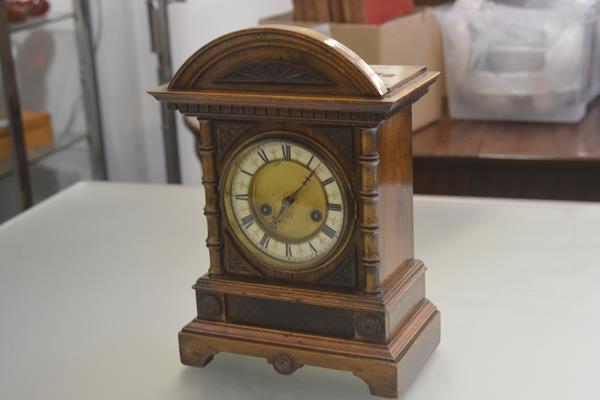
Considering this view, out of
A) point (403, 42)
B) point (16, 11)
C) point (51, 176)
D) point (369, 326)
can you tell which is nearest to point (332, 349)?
point (369, 326)

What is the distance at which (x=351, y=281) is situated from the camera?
956 millimetres

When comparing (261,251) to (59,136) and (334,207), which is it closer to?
(334,207)

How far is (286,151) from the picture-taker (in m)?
0.94

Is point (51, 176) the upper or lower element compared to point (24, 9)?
lower

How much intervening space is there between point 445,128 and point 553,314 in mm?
1136

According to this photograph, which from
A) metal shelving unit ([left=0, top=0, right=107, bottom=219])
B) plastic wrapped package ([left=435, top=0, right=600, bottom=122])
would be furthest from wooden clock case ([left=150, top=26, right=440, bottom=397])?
metal shelving unit ([left=0, top=0, right=107, bottom=219])

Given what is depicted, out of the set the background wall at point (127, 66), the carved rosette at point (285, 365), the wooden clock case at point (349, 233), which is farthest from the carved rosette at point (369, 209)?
the background wall at point (127, 66)

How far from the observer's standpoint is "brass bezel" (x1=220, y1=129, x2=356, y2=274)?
0.92 m

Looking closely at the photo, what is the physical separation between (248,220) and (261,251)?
0.11ft

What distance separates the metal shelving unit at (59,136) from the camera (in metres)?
2.67

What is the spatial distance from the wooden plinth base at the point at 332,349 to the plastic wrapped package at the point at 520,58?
4.06ft

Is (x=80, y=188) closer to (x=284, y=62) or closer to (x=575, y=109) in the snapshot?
(x=284, y=62)

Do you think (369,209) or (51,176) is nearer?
(369,209)

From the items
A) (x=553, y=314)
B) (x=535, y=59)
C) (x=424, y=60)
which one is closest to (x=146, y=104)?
(x=424, y=60)
